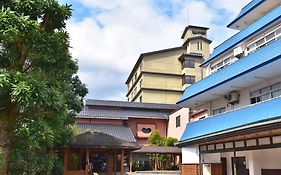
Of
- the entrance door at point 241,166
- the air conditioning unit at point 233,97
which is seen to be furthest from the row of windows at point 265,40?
the entrance door at point 241,166

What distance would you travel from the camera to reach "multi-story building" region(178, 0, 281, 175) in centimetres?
1315

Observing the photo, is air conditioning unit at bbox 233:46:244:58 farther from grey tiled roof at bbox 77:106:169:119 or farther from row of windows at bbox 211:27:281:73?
grey tiled roof at bbox 77:106:169:119

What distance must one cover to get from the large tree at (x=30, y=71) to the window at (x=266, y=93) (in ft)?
32.3

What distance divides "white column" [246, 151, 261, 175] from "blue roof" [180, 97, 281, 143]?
8.85 feet

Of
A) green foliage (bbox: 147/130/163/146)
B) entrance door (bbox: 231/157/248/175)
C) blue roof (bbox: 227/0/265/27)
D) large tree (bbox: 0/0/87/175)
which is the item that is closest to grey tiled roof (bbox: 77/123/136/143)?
green foliage (bbox: 147/130/163/146)

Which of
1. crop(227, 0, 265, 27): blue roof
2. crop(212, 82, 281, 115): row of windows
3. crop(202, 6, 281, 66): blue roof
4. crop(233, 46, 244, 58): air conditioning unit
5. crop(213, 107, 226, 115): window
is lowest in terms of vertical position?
crop(213, 107, 226, 115): window

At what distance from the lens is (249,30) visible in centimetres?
1686

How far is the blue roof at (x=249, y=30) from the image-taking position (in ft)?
Answer: 48.7

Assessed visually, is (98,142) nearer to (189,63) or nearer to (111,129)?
(111,129)

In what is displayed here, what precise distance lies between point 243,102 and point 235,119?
2668mm

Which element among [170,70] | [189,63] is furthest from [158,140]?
[189,63]

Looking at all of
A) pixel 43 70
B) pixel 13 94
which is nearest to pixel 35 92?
pixel 13 94

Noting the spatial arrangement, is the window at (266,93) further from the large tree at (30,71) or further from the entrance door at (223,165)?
the large tree at (30,71)

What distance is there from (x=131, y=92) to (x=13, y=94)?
45.9 m
